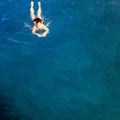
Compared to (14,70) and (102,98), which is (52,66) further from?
(102,98)

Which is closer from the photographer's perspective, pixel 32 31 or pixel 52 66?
pixel 52 66

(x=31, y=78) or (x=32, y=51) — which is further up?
(x=32, y=51)

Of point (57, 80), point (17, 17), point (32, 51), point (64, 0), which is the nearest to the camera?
point (57, 80)

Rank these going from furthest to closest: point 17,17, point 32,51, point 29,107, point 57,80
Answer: point 17,17
point 32,51
point 57,80
point 29,107

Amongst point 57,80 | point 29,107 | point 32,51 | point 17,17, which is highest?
point 17,17

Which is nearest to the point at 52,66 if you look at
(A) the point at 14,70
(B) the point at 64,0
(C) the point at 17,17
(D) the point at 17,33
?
(A) the point at 14,70

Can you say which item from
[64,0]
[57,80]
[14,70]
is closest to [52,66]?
[57,80]
